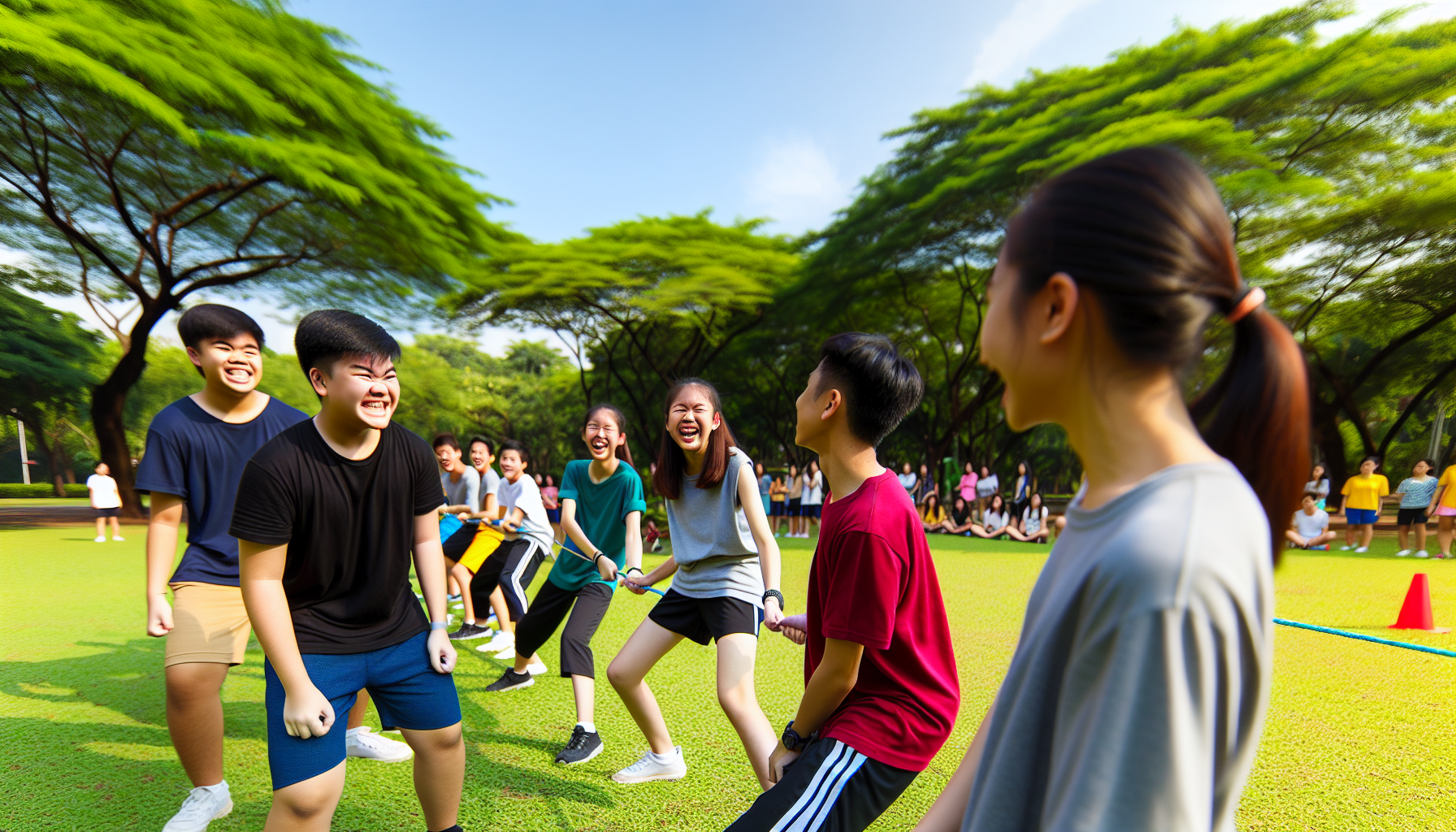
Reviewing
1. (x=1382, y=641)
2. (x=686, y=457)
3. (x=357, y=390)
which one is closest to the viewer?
(x=357, y=390)

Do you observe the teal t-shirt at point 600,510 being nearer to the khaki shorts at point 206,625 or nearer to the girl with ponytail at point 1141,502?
the khaki shorts at point 206,625

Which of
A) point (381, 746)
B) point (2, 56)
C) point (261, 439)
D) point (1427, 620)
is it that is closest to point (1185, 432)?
point (261, 439)

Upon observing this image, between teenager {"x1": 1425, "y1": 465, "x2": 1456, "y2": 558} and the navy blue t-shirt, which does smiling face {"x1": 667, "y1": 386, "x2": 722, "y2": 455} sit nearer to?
the navy blue t-shirt

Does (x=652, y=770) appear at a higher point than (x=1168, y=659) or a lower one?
lower

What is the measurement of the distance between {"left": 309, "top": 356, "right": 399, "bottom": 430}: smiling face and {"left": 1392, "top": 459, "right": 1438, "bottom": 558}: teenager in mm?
15485

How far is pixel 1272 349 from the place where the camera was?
0.85 m

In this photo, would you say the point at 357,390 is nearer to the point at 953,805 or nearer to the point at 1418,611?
the point at 953,805

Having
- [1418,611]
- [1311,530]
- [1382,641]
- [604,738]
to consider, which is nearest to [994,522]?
[1311,530]

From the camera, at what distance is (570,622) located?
3879 mm

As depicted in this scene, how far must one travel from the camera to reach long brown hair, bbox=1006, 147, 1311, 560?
2.64 feet

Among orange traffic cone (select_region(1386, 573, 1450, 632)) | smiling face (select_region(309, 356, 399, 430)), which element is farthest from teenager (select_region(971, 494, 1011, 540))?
smiling face (select_region(309, 356, 399, 430))

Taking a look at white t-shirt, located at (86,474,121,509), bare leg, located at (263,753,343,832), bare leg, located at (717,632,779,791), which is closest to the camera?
bare leg, located at (263,753,343,832)

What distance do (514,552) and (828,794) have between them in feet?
14.6

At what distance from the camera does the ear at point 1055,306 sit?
844mm
